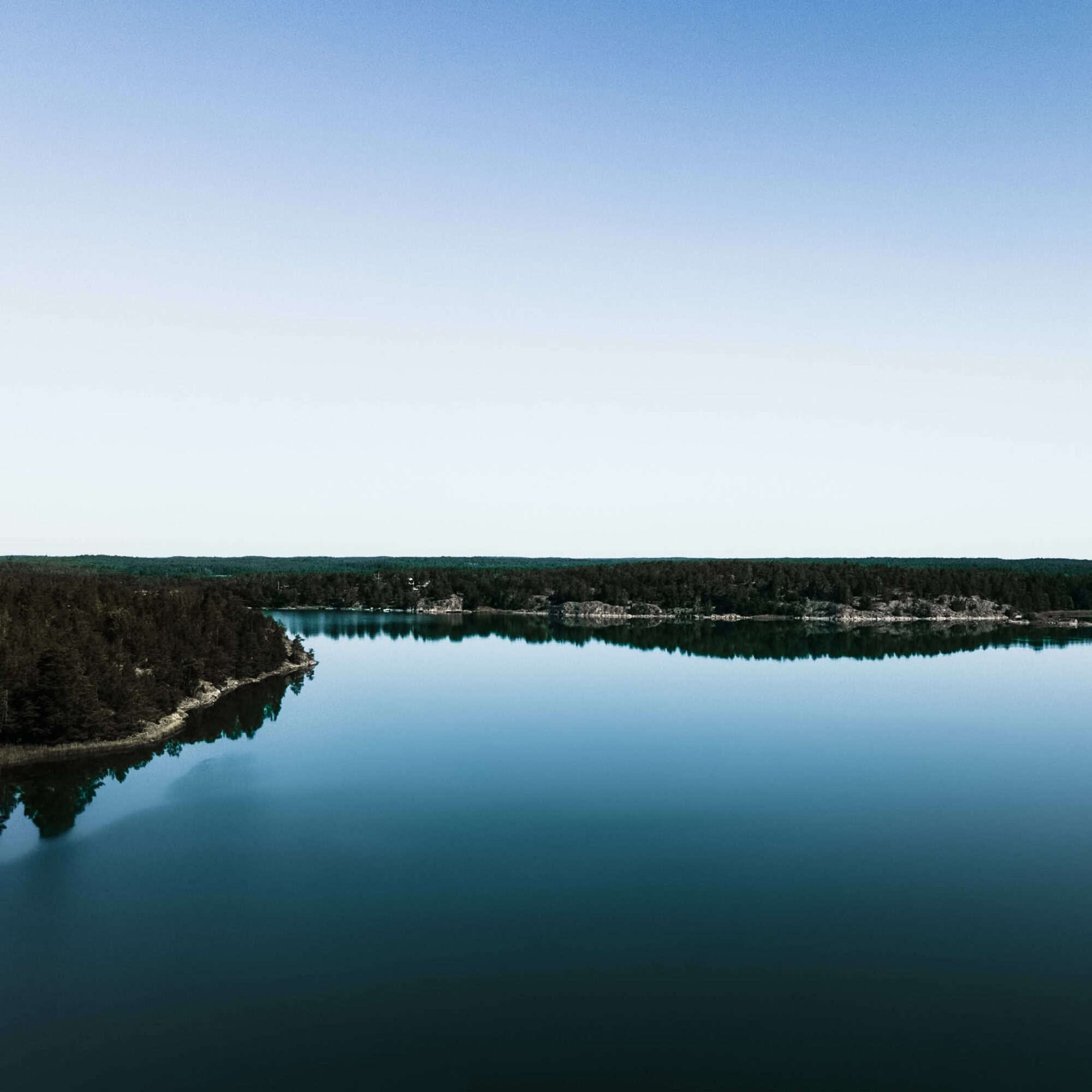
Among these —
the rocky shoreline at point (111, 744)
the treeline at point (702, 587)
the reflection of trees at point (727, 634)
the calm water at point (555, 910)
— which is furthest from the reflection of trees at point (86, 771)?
the treeline at point (702, 587)

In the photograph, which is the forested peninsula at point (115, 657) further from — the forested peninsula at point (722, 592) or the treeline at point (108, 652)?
the forested peninsula at point (722, 592)

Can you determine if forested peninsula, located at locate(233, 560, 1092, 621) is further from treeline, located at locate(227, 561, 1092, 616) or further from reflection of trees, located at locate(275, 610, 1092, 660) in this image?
reflection of trees, located at locate(275, 610, 1092, 660)

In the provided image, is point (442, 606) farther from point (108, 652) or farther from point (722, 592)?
point (108, 652)

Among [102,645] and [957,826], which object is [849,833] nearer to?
[957,826]

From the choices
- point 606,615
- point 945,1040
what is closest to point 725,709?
point 945,1040

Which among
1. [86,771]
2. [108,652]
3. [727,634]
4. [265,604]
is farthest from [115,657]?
[265,604]
